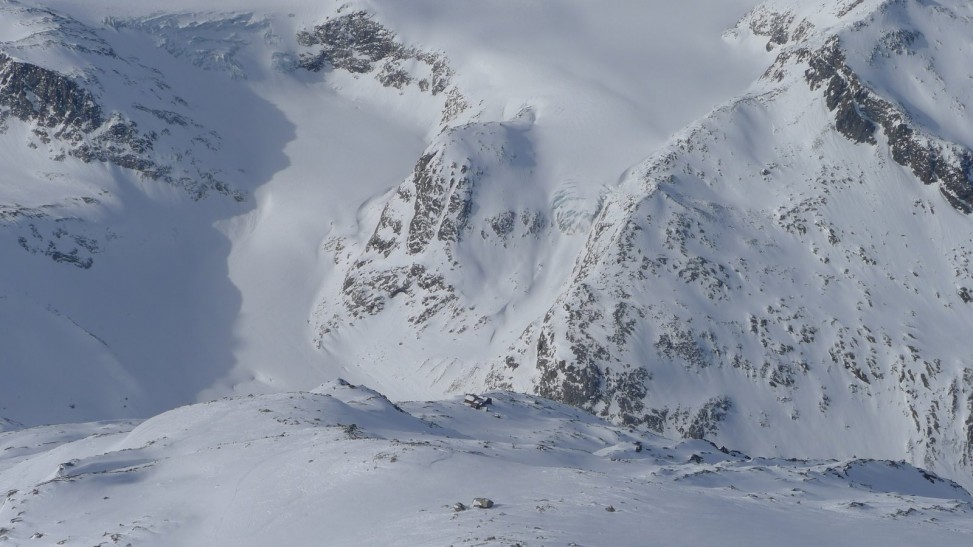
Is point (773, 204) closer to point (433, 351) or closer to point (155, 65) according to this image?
point (433, 351)

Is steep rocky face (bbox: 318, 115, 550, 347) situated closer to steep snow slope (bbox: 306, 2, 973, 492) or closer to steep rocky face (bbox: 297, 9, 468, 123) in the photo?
steep snow slope (bbox: 306, 2, 973, 492)

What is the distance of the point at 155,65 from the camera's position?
12838 cm

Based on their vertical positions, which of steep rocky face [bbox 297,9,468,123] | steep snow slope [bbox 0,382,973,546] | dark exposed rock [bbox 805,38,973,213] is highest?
steep rocky face [bbox 297,9,468,123]

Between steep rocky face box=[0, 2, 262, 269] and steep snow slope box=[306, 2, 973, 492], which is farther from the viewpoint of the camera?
steep rocky face box=[0, 2, 262, 269]

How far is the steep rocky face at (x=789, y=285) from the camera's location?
7762 centimetres

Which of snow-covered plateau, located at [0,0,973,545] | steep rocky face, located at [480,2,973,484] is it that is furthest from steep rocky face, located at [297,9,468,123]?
steep rocky face, located at [480,2,973,484]

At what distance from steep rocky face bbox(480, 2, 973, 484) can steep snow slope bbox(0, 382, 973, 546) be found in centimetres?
2721

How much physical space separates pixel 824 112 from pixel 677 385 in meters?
37.4

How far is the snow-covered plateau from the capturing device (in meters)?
52.9

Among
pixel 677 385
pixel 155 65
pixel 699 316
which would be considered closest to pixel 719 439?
pixel 677 385

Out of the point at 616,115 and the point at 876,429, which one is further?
the point at 616,115

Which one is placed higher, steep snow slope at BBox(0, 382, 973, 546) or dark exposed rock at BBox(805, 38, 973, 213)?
dark exposed rock at BBox(805, 38, 973, 213)

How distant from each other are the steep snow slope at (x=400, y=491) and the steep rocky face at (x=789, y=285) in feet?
89.3

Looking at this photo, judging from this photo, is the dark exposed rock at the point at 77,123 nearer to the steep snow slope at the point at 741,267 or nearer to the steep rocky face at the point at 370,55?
the steep snow slope at the point at 741,267
